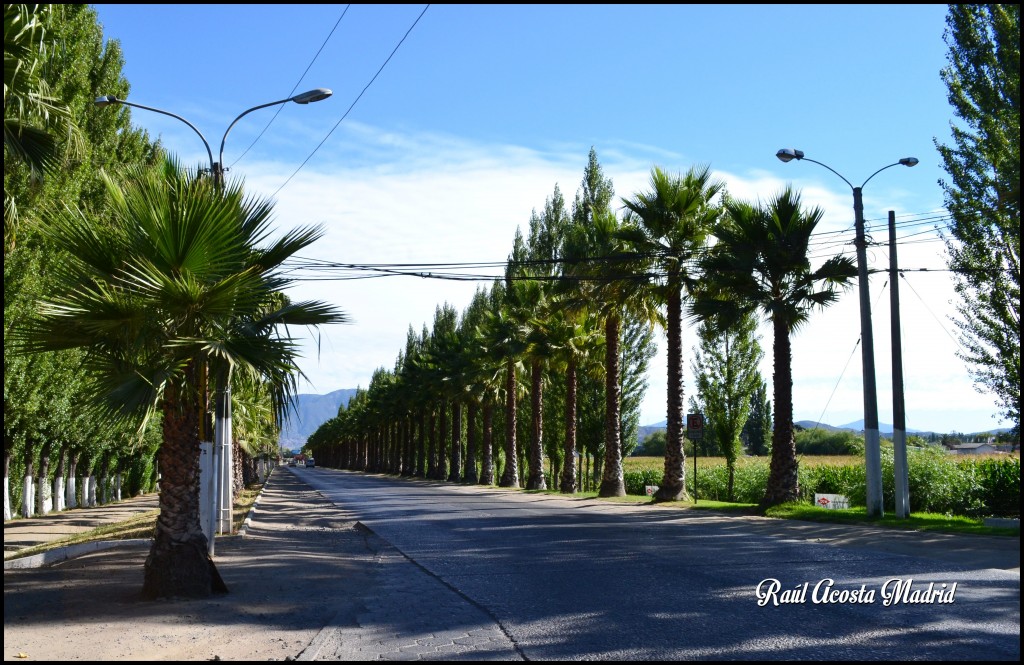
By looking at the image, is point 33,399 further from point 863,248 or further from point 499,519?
point 863,248

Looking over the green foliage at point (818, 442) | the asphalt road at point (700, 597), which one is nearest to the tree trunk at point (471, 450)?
the asphalt road at point (700, 597)

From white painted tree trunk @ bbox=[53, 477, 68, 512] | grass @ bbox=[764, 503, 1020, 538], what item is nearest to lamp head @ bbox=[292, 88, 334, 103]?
grass @ bbox=[764, 503, 1020, 538]

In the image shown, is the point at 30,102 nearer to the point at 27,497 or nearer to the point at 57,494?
the point at 27,497

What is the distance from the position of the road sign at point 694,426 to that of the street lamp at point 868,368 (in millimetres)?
6519

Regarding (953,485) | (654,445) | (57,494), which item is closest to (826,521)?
(953,485)

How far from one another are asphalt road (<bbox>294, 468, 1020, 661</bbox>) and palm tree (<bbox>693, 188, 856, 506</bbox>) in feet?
19.1

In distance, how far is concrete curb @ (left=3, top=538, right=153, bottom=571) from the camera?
13.9 metres

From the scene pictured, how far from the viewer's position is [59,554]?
1505 cm

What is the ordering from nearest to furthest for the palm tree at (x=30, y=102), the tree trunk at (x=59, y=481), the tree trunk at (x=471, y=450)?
the palm tree at (x=30, y=102), the tree trunk at (x=59, y=481), the tree trunk at (x=471, y=450)

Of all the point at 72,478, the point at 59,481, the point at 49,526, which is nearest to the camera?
the point at 49,526

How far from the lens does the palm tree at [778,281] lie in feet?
74.8

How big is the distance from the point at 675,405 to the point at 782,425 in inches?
233

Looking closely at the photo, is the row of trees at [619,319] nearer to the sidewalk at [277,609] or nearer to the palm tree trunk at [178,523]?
the sidewalk at [277,609]

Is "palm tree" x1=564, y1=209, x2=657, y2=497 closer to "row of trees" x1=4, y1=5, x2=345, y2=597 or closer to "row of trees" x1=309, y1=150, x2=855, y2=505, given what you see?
"row of trees" x1=309, y1=150, x2=855, y2=505
